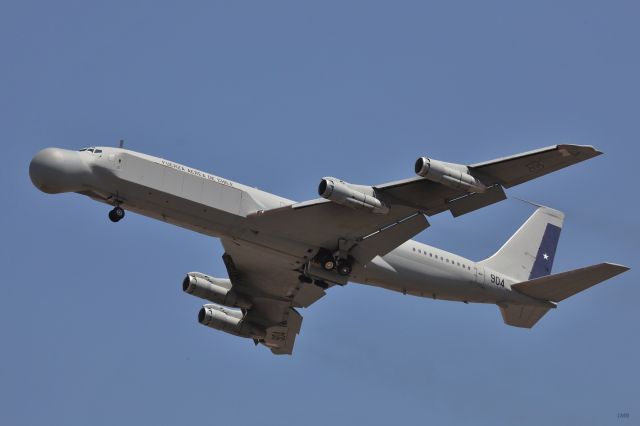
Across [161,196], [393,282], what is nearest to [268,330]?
[393,282]

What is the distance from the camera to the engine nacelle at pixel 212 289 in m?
55.4

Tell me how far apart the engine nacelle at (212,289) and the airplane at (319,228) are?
2.2 inches

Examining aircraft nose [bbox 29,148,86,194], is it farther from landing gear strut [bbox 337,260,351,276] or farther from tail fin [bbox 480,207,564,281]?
tail fin [bbox 480,207,564,281]

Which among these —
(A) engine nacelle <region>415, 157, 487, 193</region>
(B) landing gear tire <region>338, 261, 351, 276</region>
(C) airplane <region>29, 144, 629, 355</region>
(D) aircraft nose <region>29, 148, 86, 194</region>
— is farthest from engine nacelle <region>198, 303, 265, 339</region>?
(A) engine nacelle <region>415, 157, 487, 193</region>

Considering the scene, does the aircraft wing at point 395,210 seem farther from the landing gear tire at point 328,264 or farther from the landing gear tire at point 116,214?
the landing gear tire at point 116,214

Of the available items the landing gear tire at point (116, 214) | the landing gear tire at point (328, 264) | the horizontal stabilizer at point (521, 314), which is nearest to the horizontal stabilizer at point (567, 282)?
the horizontal stabilizer at point (521, 314)

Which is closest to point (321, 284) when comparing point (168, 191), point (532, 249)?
point (168, 191)

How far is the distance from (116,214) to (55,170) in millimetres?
3144

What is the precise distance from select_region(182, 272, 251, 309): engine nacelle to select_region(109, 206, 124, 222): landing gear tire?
29.7 ft

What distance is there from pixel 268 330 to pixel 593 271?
1678 cm

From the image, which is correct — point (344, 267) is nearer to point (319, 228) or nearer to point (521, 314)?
point (319, 228)

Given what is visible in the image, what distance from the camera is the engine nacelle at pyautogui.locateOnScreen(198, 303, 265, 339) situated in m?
57.1

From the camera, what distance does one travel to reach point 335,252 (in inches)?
1983

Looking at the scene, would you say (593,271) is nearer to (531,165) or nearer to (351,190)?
(531,165)
